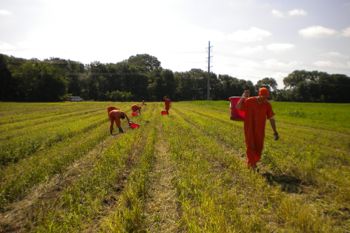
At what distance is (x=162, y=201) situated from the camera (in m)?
6.19

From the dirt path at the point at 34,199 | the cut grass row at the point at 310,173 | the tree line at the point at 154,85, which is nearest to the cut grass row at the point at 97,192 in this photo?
the dirt path at the point at 34,199

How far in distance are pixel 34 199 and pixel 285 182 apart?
544 centimetres

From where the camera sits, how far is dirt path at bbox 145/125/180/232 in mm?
5109

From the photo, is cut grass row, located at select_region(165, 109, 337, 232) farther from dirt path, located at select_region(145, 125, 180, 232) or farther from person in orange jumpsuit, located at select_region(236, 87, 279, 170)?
person in orange jumpsuit, located at select_region(236, 87, 279, 170)

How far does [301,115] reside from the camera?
31.0 meters

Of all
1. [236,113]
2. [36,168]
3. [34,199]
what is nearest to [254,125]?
[236,113]

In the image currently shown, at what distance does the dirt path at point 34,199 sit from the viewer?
5285 mm

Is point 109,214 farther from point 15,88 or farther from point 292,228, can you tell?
point 15,88

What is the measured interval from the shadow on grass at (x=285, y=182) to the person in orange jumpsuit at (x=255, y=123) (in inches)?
22.7

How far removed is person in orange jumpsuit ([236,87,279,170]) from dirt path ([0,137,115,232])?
436 centimetres

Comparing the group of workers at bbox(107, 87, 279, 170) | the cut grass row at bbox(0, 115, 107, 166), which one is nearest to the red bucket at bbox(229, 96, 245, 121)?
the group of workers at bbox(107, 87, 279, 170)

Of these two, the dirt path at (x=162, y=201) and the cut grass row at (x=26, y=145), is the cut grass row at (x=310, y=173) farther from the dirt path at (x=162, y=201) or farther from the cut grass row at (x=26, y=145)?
the cut grass row at (x=26, y=145)

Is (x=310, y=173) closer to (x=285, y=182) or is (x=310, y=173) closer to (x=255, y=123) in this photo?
(x=285, y=182)

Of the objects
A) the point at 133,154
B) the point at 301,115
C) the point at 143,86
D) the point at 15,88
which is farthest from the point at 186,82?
the point at 133,154
